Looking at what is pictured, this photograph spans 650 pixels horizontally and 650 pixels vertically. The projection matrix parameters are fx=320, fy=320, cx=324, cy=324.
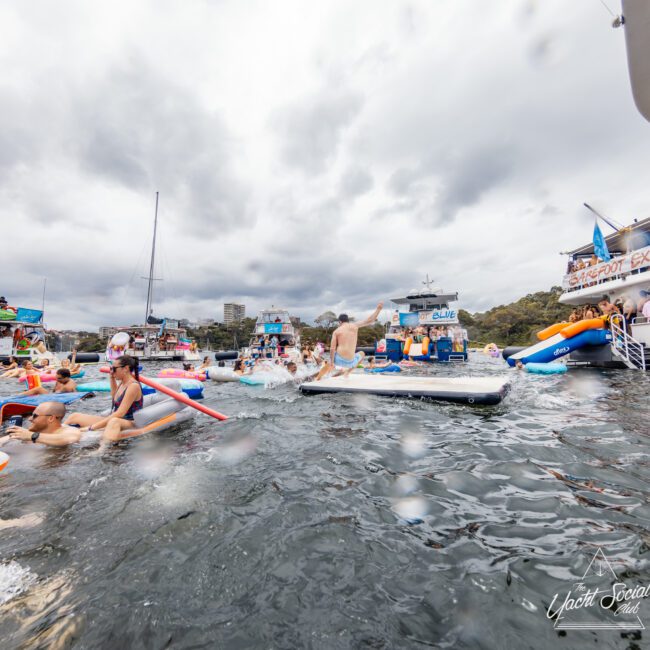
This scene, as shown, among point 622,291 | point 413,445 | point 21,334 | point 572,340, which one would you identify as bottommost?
point 413,445

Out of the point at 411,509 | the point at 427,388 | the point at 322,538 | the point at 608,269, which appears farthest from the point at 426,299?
the point at 322,538

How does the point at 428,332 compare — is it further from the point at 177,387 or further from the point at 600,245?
the point at 177,387

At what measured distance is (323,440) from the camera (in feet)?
15.8

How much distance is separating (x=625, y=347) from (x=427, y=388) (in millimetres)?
11501

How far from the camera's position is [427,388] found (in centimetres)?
762

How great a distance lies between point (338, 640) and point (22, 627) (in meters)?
1.66

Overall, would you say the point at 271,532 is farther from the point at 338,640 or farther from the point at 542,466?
the point at 542,466

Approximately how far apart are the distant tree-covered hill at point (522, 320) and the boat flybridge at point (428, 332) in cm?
2353

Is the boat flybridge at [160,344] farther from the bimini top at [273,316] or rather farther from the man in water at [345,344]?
the man in water at [345,344]

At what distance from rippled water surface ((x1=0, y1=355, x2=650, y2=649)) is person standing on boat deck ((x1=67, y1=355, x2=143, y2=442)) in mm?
637

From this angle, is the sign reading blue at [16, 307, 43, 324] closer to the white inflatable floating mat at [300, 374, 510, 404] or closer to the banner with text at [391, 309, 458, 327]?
the white inflatable floating mat at [300, 374, 510, 404]

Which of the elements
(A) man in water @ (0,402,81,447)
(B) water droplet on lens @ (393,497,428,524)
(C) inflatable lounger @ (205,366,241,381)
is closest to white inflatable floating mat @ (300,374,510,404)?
(B) water droplet on lens @ (393,497,428,524)

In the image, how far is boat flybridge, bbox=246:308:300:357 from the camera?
2804 cm

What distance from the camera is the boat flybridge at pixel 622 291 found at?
518 inches
